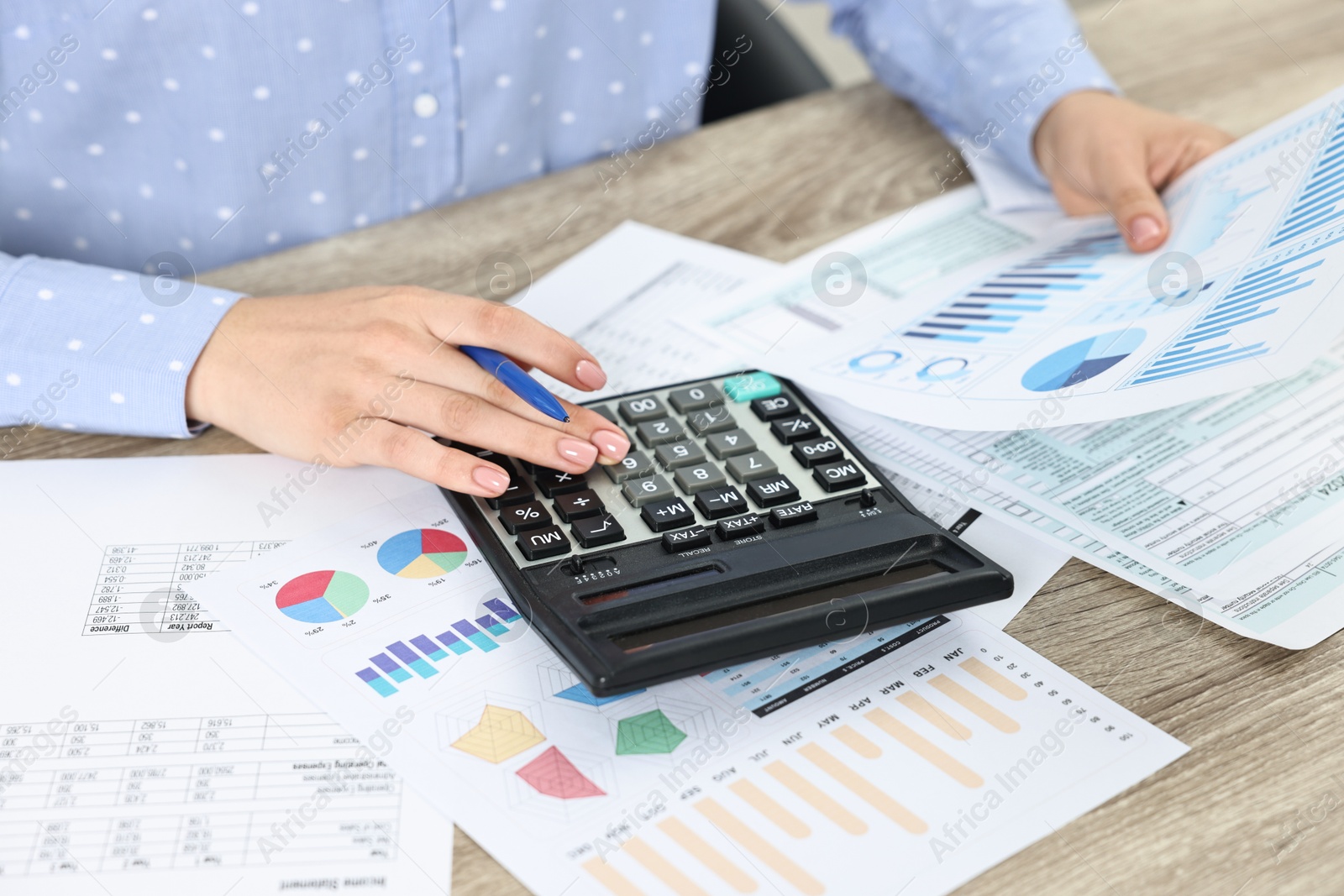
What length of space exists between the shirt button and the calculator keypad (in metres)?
0.39

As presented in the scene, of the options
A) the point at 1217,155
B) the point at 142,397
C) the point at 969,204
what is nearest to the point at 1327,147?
the point at 1217,155

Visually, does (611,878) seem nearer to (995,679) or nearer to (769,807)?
(769,807)

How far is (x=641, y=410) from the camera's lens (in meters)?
0.57

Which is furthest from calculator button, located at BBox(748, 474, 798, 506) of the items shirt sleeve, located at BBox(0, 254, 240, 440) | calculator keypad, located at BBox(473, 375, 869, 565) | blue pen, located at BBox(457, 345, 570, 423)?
shirt sleeve, located at BBox(0, 254, 240, 440)

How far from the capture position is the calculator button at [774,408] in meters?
0.58

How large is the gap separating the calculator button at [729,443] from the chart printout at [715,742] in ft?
0.40

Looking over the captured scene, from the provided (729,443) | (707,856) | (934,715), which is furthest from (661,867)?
(729,443)

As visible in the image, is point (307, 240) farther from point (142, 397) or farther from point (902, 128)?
point (902, 128)

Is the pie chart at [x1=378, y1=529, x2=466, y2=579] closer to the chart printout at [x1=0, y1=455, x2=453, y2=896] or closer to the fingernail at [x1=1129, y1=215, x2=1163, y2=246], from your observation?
the chart printout at [x1=0, y1=455, x2=453, y2=896]

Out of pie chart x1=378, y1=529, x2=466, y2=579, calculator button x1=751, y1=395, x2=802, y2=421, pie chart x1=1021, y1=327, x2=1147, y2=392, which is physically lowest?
pie chart x1=378, y1=529, x2=466, y2=579

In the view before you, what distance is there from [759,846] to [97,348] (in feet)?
1.52

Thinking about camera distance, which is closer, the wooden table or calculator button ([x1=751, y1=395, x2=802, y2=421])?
the wooden table

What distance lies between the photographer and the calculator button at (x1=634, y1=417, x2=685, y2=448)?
55 centimetres

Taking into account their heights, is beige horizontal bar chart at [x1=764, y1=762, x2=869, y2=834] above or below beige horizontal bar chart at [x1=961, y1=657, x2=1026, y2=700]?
below
